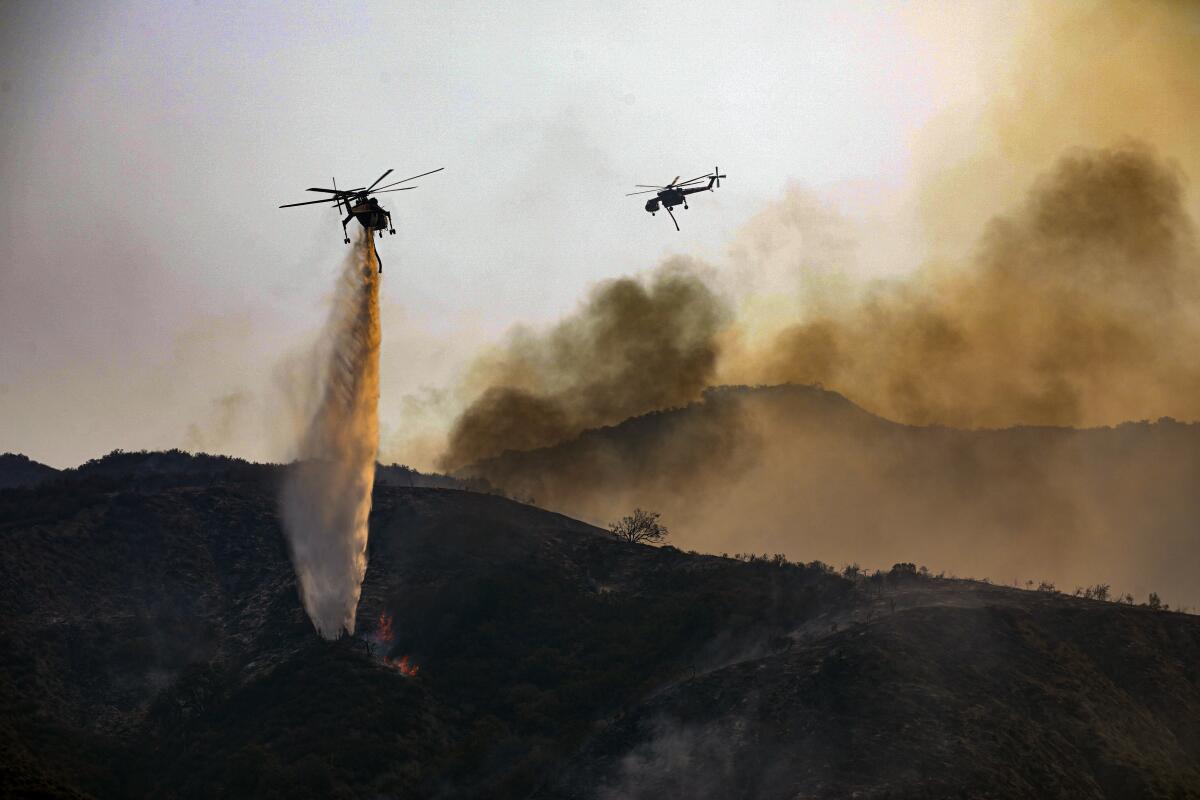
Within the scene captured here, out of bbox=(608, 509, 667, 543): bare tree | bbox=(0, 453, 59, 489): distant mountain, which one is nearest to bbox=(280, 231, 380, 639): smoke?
bbox=(608, 509, 667, 543): bare tree

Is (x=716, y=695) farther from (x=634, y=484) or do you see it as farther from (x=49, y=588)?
(x=634, y=484)

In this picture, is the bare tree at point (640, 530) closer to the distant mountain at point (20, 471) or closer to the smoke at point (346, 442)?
the smoke at point (346, 442)

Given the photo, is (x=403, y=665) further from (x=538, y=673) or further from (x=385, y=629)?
(x=538, y=673)

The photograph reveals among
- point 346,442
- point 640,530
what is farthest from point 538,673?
point 640,530

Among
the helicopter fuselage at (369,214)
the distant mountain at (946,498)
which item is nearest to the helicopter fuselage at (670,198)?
the helicopter fuselage at (369,214)

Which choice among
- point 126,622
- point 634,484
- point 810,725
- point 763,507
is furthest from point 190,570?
point 763,507

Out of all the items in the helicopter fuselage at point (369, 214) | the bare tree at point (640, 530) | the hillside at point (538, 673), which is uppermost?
the helicopter fuselage at point (369, 214)

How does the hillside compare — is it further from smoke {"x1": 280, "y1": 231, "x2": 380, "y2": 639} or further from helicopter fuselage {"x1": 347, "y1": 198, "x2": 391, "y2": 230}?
helicopter fuselage {"x1": 347, "y1": 198, "x2": 391, "y2": 230}
